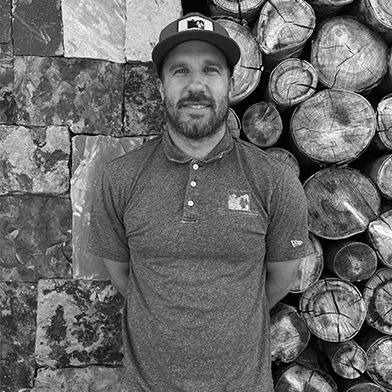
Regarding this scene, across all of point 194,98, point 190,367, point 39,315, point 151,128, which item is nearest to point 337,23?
point 194,98

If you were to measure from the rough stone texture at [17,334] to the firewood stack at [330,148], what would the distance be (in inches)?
44.4

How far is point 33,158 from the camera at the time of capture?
83.0 inches

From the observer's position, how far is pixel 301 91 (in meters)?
1.99

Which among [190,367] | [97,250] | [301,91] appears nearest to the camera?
[190,367]

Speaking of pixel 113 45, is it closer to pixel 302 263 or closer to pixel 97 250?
pixel 97 250

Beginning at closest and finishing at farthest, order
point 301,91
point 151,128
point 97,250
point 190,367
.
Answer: point 190,367, point 97,250, point 301,91, point 151,128

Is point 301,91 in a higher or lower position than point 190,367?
higher

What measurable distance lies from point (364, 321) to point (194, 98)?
1.35m

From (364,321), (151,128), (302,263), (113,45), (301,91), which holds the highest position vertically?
(113,45)

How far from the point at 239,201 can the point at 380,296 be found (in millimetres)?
936

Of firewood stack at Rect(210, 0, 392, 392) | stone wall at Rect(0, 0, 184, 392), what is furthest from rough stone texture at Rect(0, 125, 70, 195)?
firewood stack at Rect(210, 0, 392, 392)

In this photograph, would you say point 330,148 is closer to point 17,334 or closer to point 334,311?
point 334,311

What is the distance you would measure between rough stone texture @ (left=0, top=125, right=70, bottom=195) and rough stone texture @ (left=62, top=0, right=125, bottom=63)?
368 millimetres

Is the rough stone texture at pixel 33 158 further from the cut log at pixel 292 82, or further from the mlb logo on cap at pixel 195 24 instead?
the cut log at pixel 292 82
